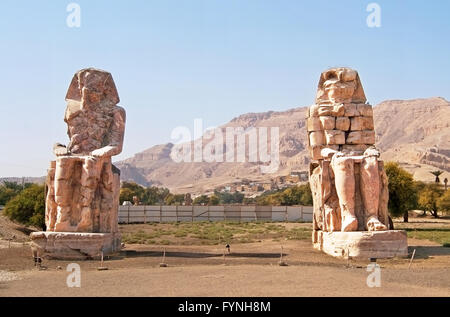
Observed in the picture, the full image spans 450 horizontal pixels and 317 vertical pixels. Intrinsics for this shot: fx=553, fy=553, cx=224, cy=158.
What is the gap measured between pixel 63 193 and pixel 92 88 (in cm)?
299

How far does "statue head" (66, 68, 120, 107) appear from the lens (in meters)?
14.6

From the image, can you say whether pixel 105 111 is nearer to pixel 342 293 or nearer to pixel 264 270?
pixel 264 270

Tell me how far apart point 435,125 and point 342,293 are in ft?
565

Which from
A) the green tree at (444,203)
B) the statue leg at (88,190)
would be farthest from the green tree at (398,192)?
the statue leg at (88,190)

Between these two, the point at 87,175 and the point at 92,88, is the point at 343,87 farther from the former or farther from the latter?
the point at 87,175

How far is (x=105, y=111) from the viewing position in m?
14.7

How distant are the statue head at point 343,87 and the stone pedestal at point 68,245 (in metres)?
7.27

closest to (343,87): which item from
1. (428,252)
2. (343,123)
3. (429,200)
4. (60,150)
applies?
(343,123)

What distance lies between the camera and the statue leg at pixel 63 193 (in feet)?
43.9

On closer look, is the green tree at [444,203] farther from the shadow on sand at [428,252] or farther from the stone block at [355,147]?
the stone block at [355,147]

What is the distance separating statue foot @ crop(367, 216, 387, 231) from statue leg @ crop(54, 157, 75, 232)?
7.19 m

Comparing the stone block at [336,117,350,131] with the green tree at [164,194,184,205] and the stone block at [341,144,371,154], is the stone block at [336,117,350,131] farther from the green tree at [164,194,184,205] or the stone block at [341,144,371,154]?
the green tree at [164,194,184,205]

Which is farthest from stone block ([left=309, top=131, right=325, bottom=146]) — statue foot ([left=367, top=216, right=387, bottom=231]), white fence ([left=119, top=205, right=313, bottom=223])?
white fence ([left=119, top=205, right=313, bottom=223])
